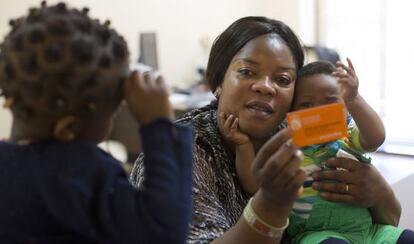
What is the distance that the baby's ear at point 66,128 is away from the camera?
2.42ft

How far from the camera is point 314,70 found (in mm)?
1361

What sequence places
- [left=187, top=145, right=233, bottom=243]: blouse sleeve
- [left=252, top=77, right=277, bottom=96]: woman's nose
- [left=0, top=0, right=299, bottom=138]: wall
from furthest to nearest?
[left=0, top=0, right=299, bottom=138]: wall → [left=252, top=77, right=277, bottom=96]: woman's nose → [left=187, top=145, right=233, bottom=243]: blouse sleeve

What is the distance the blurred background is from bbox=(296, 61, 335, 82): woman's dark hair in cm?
192

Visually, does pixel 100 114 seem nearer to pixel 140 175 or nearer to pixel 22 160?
pixel 22 160

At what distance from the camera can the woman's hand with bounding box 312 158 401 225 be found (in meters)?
1.27

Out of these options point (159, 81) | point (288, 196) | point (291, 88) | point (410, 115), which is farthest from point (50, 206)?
point (410, 115)

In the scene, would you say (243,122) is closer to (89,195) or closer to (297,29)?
(89,195)

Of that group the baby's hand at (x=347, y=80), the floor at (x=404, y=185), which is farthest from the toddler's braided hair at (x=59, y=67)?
the floor at (x=404, y=185)

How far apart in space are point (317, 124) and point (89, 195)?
38 centimetres

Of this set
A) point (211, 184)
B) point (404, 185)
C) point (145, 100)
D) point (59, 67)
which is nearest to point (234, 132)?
point (211, 184)

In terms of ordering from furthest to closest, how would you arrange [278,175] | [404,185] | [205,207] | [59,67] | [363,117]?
1. [404,185]
2. [363,117]
3. [205,207]
4. [278,175]
5. [59,67]

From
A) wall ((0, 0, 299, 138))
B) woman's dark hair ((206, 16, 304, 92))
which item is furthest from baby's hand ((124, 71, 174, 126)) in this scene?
wall ((0, 0, 299, 138))

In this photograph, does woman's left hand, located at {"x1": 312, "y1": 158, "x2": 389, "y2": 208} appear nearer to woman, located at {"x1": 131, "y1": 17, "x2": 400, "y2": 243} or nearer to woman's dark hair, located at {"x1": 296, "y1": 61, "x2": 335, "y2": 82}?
woman, located at {"x1": 131, "y1": 17, "x2": 400, "y2": 243}

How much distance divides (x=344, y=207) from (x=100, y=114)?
0.76 meters
